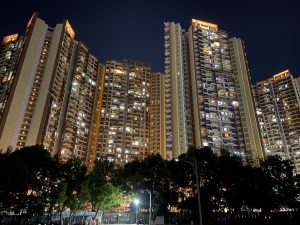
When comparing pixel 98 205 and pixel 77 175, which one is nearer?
pixel 77 175

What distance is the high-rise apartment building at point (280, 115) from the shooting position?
6491 inches

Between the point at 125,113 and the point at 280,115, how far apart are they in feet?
331

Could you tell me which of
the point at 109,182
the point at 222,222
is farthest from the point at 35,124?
the point at 222,222

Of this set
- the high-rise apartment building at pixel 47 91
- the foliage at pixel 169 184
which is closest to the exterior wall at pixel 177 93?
the high-rise apartment building at pixel 47 91

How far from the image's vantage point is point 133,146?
156375mm

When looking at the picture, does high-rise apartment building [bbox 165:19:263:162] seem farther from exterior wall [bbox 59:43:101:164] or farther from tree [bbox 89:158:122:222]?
tree [bbox 89:158:122:222]

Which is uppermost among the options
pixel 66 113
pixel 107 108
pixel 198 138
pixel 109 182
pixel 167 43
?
pixel 167 43

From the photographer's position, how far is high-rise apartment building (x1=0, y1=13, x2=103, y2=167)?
116250 mm

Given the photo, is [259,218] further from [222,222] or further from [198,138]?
[198,138]

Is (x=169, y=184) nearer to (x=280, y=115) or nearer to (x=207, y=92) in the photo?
(x=207, y=92)

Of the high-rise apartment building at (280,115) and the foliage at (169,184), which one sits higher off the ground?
the high-rise apartment building at (280,115)

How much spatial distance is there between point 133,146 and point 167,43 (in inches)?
2383

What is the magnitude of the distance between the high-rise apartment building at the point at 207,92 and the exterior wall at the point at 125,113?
38.3m

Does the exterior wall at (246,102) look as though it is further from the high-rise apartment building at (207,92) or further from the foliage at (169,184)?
the foliage at (169,184)
